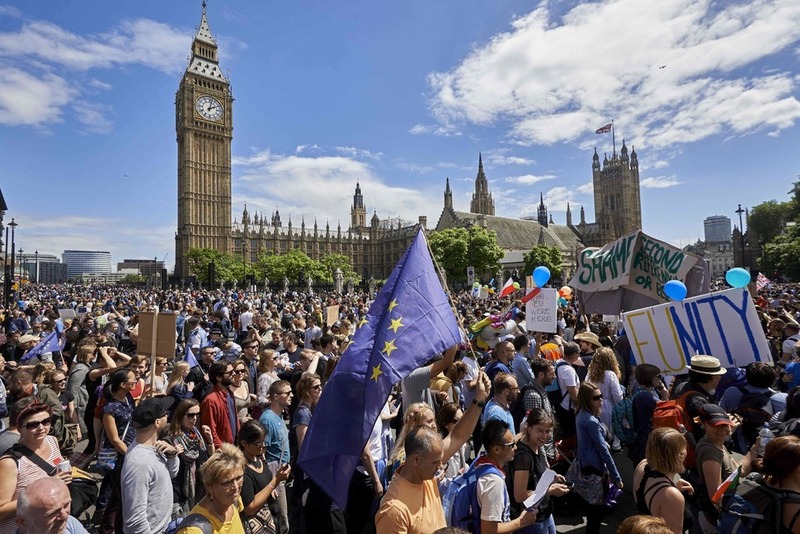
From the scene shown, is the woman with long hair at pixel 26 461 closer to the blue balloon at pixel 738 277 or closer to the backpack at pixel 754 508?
the backpack at pixel 754 508

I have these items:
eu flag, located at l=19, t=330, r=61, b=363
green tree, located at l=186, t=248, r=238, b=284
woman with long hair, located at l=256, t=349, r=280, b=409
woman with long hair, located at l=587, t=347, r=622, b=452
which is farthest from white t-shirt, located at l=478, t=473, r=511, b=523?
green tree, located at l=186, t=248, r=238, b=284

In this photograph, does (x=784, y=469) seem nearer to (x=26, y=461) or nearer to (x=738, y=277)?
(x=26, y=461)

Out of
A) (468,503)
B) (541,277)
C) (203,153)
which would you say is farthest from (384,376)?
(203,153)

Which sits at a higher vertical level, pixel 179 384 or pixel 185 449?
pixel 179 384

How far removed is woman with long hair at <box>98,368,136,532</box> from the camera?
375cm

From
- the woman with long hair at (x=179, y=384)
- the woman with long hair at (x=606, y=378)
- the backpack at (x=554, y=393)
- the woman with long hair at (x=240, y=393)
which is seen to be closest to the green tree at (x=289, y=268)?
the woman with long hair at (x=179, y=384)

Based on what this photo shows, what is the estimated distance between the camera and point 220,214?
9075 centimetres

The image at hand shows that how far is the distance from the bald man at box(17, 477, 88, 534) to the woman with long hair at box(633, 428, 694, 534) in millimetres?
3256

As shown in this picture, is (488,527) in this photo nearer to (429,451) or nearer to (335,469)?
(429,451)

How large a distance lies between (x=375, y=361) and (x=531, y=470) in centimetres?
132

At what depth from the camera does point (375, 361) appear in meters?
3.45

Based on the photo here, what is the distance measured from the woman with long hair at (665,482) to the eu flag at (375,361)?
1532 millimetres

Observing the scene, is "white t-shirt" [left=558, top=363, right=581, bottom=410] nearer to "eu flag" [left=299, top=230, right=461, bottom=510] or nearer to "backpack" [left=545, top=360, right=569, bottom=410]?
"backpack" [left=545, top=360, right=569, bottom=410]

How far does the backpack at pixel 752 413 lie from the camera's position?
4645 mm
